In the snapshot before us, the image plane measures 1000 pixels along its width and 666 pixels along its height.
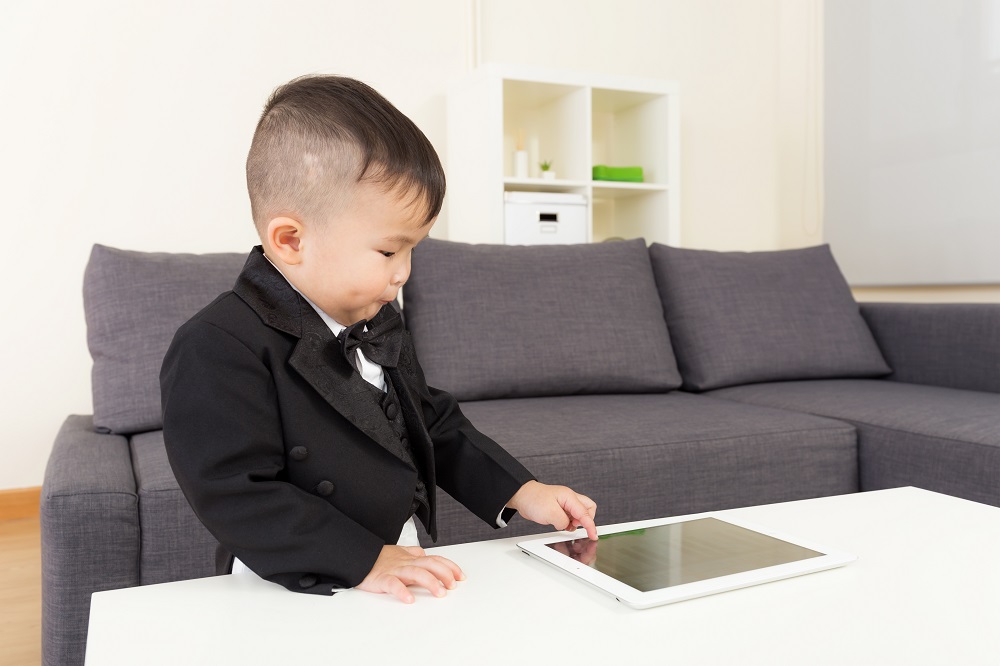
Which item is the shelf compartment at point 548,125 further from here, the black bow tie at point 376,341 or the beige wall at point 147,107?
the black bow tie at point 376,341

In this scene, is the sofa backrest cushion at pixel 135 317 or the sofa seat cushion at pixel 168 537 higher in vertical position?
the sofa backrest cushion at pixel 135 317

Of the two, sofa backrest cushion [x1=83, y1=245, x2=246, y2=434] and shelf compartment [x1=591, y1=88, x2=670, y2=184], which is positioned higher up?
shelf compartment [x1=591, y1=88, x2=670, y2=184]

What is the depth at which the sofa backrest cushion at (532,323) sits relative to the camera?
2002mm

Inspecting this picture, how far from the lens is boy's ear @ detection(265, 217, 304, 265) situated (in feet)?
2.73

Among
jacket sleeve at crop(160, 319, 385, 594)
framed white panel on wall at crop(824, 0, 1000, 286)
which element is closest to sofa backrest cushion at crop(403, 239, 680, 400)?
jacket sleeve at crop(160, 319, 385, 594)

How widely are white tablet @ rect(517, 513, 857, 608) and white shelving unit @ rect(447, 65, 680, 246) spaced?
196 cm

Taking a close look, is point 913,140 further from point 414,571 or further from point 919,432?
point 414,571

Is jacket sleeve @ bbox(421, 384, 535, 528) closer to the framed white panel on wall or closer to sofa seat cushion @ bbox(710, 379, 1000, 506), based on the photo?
sofa seat cushion @ bbox(710, 379, 1000, 506)

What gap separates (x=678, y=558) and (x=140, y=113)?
2408 millimetres

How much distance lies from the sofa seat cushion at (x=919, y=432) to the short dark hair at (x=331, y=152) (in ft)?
3.91

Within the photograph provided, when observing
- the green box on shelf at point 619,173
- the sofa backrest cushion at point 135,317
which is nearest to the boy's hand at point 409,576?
the sofa backrest cushion at point 135,317

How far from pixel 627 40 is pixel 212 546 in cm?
275

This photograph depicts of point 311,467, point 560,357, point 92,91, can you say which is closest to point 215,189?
point 92,91

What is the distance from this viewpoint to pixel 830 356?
234 centimetres
